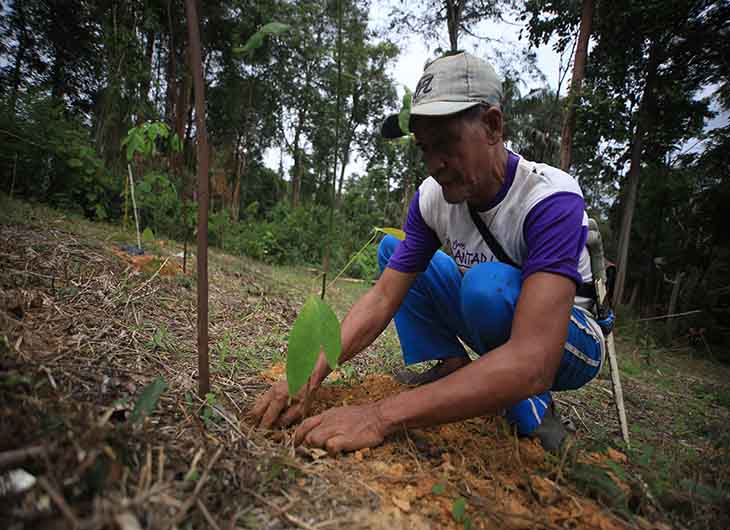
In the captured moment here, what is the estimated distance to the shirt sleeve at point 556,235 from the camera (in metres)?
1.00

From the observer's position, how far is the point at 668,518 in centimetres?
88

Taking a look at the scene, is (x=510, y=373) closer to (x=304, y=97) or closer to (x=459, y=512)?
(x=459, y=512)

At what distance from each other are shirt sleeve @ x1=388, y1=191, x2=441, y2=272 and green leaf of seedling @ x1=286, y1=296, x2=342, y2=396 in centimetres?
73

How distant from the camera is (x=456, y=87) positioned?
1.13 meters

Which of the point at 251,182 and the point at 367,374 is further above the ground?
the point at 251,182

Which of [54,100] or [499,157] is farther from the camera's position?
[54,100]

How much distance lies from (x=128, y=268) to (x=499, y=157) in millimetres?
2090

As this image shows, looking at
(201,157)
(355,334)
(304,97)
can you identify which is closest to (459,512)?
(355,334)

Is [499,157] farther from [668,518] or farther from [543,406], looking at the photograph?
[668,518]

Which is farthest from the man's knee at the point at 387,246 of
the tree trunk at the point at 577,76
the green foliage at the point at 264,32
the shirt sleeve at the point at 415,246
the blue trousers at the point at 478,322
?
the tree trunk at the point at 577,76

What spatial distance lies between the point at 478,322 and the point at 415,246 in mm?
390

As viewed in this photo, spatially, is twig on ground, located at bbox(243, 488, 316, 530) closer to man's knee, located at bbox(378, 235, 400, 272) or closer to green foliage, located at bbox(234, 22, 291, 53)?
green foliage, located at bbox(234, 22, 291, 53)

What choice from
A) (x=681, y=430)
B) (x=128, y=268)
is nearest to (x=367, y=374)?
(x=128, y=268)

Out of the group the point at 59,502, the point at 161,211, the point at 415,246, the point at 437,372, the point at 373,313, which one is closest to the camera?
the point at 59,502
